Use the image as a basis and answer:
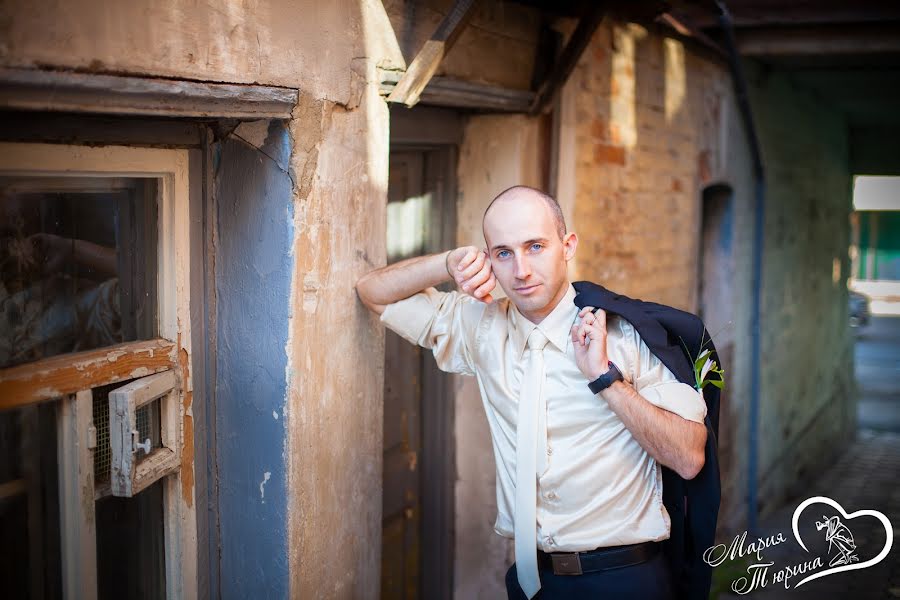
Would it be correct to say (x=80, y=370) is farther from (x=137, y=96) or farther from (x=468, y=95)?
(x=468, y=95)

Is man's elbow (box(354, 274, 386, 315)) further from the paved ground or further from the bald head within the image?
the paved ground

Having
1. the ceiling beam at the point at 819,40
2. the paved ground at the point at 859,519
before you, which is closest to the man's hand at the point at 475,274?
the paved ground at the point at 859,519

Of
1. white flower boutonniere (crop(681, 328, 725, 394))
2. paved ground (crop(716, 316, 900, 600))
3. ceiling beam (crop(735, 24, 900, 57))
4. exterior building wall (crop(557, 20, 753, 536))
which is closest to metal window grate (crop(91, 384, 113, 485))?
white flower boutonniere (crop(681, 328, 725, 394))

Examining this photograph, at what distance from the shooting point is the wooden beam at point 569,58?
3.95m

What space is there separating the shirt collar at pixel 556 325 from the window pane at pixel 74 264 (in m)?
1.04

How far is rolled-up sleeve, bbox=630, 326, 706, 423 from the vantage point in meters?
2.56

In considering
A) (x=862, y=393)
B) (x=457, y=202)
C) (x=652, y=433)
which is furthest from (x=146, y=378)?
(x=862, y=393)

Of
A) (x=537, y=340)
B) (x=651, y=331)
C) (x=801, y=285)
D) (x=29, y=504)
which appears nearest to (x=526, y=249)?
(x=537, y=340)

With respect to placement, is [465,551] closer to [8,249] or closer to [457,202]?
[457,202]

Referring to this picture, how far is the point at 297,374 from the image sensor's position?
2.74 meters

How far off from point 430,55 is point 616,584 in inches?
65.6

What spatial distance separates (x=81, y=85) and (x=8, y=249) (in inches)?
18.4

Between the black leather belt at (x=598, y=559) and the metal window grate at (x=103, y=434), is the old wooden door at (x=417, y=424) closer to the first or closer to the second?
the black leather belt at (x=598, y=559)

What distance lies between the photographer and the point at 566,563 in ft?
8.91
